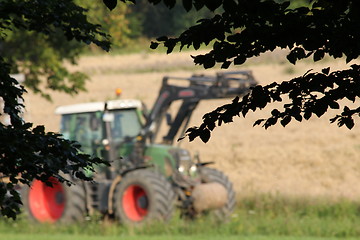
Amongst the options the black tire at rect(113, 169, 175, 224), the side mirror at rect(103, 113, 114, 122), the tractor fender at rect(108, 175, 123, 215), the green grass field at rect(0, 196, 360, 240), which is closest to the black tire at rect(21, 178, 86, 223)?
the green grass field at rect(0, 196, 360, 240)

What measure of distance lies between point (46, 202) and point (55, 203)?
9.2 inches

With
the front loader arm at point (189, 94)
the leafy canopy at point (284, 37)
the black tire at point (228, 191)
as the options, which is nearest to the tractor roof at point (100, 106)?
the front loader arm at point (189, 94)

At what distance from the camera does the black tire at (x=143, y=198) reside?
15.8 metres

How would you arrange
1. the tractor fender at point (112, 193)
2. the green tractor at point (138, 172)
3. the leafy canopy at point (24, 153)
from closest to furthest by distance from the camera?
the leafy canopy at point (24, 153)
the green tractor at point (138, 172)
the tractor fender at point (112, 193)

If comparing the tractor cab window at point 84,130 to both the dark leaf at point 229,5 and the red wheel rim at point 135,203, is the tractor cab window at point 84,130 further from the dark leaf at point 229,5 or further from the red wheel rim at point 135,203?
the dark leaf at point 229,5

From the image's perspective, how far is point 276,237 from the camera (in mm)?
14938

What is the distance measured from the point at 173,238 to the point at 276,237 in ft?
5.40

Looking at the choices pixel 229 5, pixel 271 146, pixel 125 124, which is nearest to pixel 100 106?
pixel 125 124

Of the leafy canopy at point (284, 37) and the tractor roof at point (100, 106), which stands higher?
the tractor roof at point (100, 106)

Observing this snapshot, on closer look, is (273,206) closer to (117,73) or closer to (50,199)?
(50,199)

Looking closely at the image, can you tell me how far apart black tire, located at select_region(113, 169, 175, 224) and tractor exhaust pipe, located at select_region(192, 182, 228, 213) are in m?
0.42

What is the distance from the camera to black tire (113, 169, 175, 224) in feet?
52.0

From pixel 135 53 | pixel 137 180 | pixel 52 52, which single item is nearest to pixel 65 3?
pixel 137 180

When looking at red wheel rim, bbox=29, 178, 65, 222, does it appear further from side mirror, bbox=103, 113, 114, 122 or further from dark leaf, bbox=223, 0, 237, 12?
dark leaf, bbox=223, 0, 237, 12
